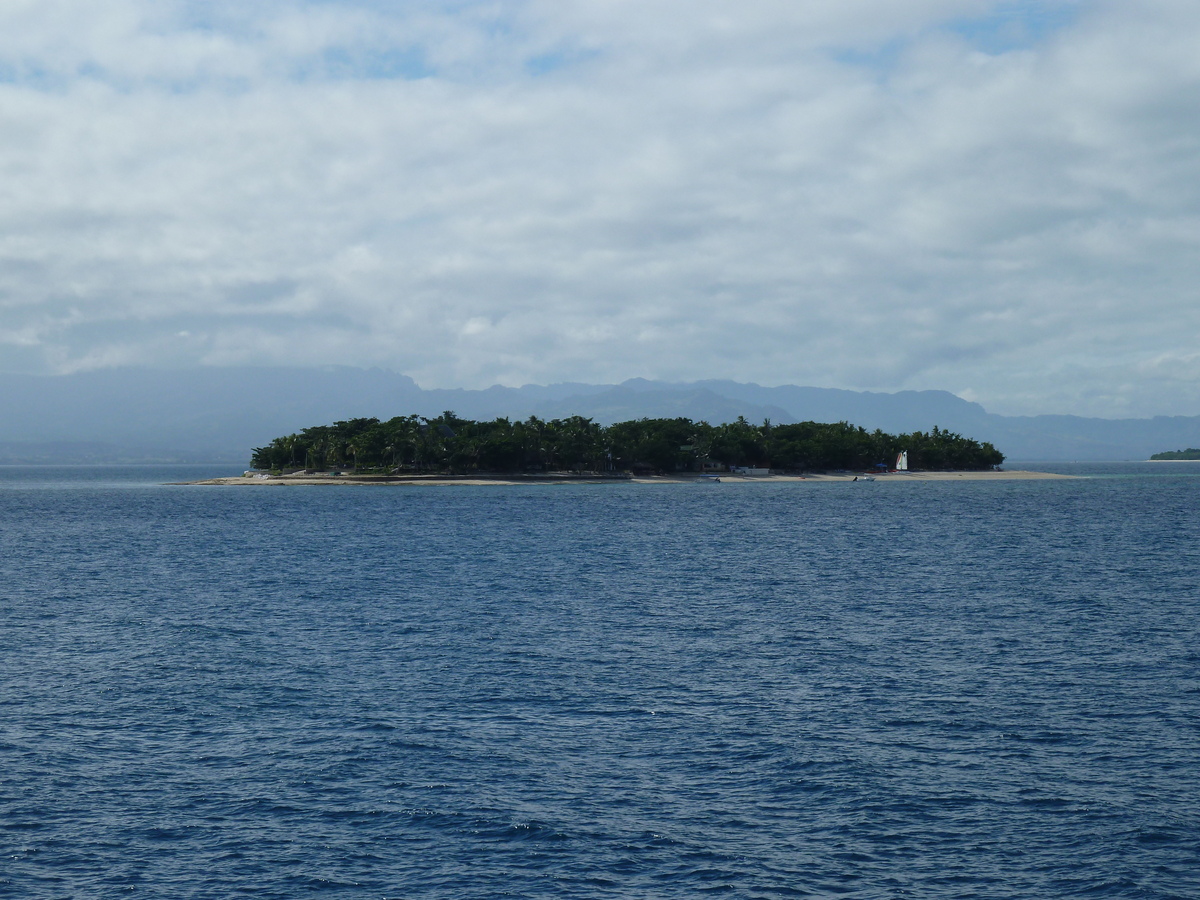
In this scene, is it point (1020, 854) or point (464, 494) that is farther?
point (464, 494)

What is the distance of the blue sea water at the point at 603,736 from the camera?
20688mm

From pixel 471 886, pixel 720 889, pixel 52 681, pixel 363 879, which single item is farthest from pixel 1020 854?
pixel 52 681

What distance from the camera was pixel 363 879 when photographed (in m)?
20.1

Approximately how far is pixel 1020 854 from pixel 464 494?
175 metres

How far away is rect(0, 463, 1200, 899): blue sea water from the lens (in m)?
20.7

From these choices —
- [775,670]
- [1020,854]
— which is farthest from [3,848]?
[775,670]

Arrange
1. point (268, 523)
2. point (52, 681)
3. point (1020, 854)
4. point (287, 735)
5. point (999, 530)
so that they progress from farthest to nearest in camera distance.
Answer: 1. point (268, 523)
2. point (999, 530)
3. point (52, 681)
4. point (287, 735)
5. point (1020, 854)

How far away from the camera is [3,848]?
21.5 m

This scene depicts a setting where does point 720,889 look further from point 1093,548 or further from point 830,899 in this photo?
point 1093,548

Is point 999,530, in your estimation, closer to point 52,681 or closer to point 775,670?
point 775,670

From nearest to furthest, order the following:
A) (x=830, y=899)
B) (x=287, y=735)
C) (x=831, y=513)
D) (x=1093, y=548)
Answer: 1. (x=830, y=899)
2. (x=287, y=735)
3. (x=1093, y=548)
4. (x=831, y=513)

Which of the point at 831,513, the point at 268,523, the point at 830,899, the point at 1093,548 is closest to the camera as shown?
→ the point at 830,899

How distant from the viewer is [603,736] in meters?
29.0

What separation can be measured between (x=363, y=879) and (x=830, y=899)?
9268 mm
